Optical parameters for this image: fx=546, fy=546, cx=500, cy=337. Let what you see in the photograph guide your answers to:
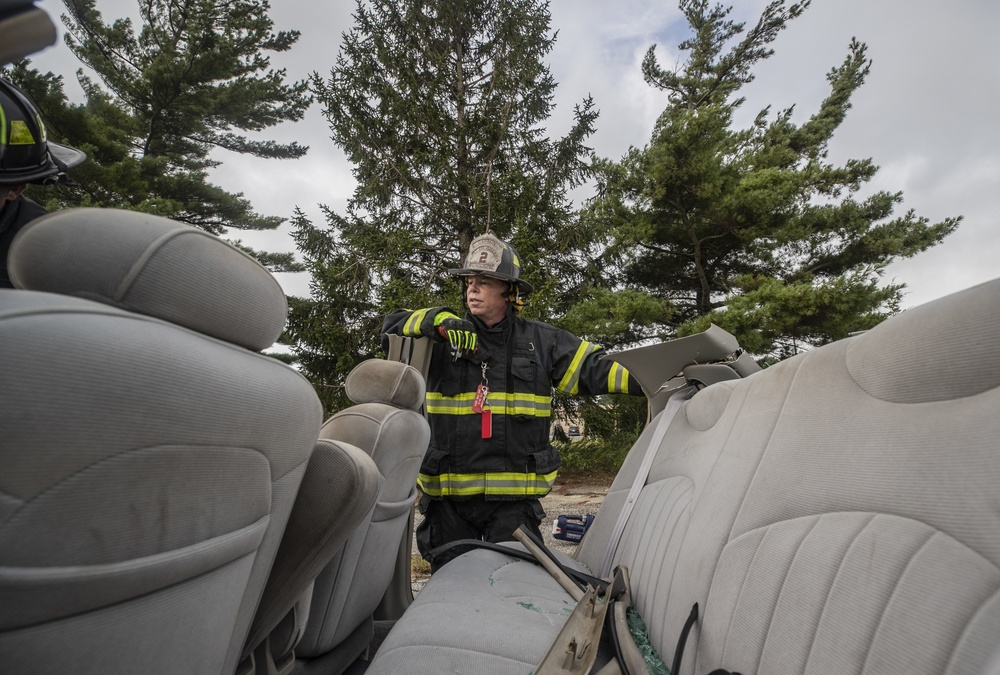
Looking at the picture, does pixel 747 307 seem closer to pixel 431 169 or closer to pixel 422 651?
pixel 431 169

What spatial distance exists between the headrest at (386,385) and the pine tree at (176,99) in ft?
30.5

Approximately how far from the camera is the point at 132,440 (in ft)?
2.24

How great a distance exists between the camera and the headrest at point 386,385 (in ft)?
6.86

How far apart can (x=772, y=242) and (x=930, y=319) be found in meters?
10.4

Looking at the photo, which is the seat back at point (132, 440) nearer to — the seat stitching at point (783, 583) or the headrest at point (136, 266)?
the headrest at point (136, 266)

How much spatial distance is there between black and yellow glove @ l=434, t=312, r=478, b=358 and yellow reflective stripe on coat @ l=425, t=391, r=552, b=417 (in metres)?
0.27

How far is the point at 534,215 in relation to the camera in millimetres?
9828

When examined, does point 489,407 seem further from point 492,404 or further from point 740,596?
point 740,596

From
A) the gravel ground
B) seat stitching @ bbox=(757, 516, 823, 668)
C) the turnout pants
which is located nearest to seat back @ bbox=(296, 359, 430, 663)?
the turnout pants

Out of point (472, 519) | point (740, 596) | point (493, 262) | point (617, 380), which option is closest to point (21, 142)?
point (493, 262)

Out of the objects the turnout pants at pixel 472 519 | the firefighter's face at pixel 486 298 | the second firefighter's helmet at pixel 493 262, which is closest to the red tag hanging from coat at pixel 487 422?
the turnout pants at pixel 472 519

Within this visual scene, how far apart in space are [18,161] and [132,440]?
1.60 meters

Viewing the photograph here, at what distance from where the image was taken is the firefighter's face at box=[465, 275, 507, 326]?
3.18 m

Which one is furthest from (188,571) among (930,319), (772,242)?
(772,242)
